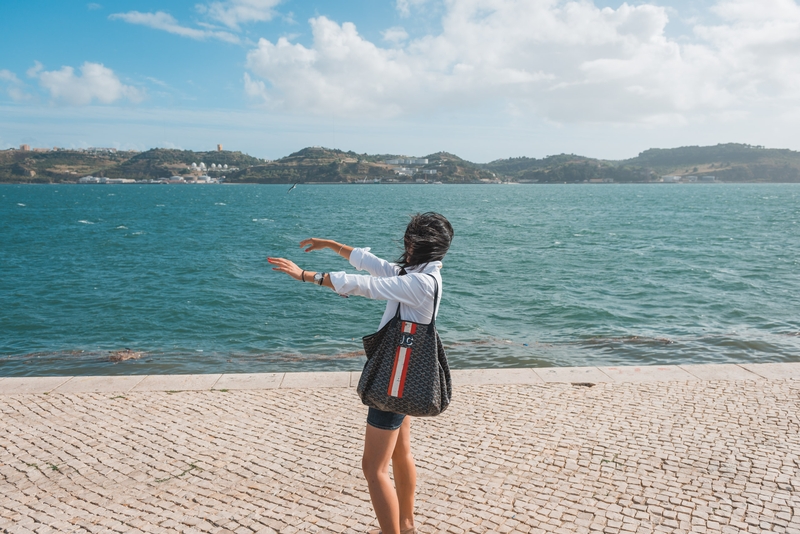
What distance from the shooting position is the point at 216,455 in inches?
221

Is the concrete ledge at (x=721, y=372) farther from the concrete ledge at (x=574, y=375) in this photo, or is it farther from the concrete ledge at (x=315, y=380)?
the concrete ledge at (x=315, y=380)

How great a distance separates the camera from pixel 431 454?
5594 millimetres

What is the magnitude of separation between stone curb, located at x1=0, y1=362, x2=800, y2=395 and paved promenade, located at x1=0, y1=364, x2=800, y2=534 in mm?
38

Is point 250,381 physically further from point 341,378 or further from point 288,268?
point 288,268

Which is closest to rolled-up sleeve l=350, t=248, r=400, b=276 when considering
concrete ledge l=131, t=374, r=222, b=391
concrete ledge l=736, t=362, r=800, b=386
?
concrete ledge l=131, t=374, r=222, b=391

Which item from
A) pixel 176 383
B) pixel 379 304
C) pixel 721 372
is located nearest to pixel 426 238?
pixel 176 383

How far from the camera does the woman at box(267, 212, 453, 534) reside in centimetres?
302

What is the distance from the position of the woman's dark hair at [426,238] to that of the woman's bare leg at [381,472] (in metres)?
0.99

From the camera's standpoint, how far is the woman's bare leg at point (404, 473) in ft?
11.8

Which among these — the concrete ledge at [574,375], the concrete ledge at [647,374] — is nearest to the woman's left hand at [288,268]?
the concrete ledge at [574,375]

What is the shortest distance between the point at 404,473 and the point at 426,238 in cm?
155

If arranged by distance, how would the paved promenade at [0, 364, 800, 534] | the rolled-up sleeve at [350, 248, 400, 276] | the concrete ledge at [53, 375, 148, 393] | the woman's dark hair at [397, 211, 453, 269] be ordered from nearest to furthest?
the woman's dark hair at [397, 211, 453, 269], the rolled-up sleeve at [350, 248, 400, 276], the paved promenade at [0, 364, 800, 534], the concrete ledge at [53, 375, 148, 393]

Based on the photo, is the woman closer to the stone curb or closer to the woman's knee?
the woman's knee

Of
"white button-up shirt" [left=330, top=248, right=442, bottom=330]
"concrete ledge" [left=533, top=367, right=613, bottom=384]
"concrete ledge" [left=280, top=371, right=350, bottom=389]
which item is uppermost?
"white button-up shirt" [left=330, top=248, right=442, bottom=330]
